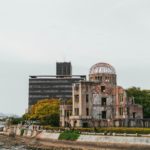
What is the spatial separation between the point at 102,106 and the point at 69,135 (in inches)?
1044

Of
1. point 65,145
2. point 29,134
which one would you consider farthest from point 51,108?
point 65,145

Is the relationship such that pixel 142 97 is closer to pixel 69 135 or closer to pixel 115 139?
pixel 69 135

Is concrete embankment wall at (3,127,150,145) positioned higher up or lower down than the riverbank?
higher up

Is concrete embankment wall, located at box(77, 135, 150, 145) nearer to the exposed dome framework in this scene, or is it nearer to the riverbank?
the riverbank

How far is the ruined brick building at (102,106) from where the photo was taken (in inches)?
5118

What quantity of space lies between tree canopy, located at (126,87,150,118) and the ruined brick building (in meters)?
11.9

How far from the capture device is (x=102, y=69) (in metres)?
145

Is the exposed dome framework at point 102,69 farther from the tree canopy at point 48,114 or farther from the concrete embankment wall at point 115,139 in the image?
the concrete embankment wall at point 115,139

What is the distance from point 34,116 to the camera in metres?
167

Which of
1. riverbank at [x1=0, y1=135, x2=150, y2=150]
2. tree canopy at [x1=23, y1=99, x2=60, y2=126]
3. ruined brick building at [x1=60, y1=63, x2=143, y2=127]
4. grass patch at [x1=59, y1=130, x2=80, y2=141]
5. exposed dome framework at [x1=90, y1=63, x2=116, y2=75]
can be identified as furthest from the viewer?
tree canopy at [x1=23, y1=99, x2=60, y2=126]

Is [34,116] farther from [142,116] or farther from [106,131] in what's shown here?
[106,131]

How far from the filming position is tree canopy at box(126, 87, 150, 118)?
145m

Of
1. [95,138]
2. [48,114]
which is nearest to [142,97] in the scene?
[48,114]

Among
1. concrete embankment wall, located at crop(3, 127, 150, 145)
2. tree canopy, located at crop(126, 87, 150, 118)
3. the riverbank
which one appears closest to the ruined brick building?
tree canopy, located at crop(126, 87, 150, 118)
